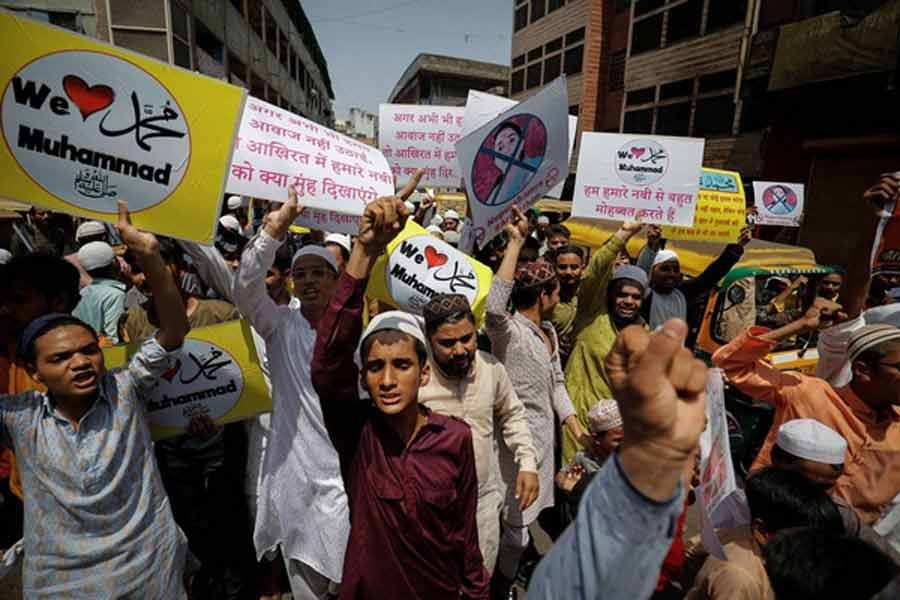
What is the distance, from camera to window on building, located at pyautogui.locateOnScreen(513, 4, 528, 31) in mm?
26520

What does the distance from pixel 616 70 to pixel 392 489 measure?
72.7ft

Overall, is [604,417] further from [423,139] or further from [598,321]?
[423,139]

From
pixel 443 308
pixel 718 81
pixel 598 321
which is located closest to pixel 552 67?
pixel 718 81

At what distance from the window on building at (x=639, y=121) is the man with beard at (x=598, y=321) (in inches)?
652

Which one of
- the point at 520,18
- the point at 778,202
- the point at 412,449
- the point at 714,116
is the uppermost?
the point at 520,18

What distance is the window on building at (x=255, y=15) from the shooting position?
22.0m

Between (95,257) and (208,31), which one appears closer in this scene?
(95,257)

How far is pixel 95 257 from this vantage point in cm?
371

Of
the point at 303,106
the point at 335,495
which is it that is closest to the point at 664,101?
the point at 335,495

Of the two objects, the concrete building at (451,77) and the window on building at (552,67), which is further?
the concrete building at (451,77)

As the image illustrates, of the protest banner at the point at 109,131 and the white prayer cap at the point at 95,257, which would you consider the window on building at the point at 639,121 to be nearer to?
the white prayer cap at the point at 95,257

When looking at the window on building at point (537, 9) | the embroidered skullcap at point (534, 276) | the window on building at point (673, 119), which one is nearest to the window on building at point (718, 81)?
the window on building at point (673, 119)

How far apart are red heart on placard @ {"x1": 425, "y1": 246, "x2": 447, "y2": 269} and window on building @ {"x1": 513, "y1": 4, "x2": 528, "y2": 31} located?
92.3ft

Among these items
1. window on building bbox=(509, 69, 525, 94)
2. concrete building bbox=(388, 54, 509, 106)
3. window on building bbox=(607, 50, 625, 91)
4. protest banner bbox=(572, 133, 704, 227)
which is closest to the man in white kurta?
protest banner bbox=(572, 133, 704, 227)
